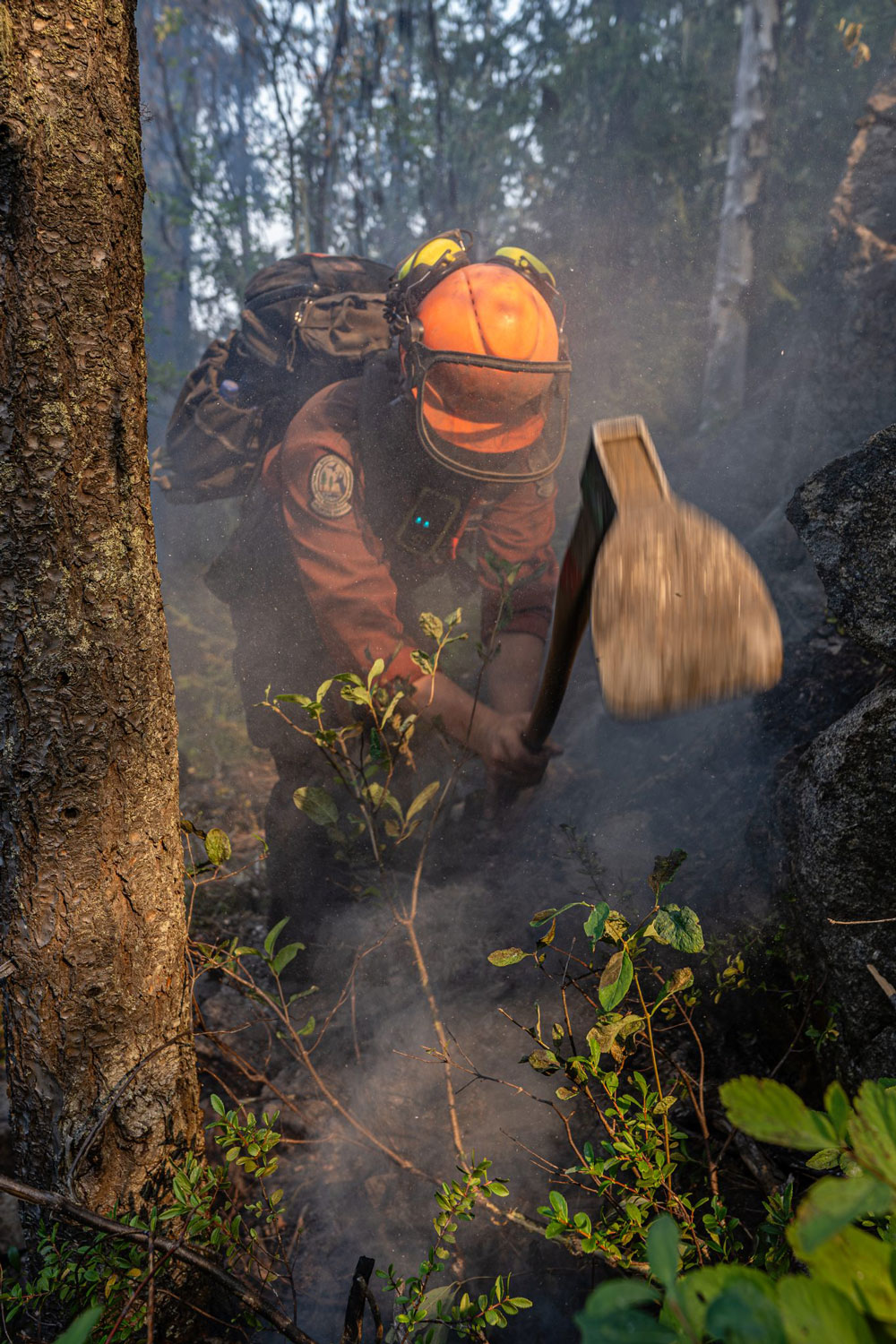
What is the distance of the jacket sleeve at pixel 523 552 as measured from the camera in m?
3.37

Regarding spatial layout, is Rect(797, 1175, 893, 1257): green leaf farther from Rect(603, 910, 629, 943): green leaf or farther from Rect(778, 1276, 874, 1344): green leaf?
Rect(603, 910, 629, 943): green leaf

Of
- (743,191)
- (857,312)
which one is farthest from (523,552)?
(743,191)

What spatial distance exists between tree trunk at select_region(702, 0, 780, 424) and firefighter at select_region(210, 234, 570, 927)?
10.00 feet

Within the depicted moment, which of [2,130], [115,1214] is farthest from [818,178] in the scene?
[115,1214]

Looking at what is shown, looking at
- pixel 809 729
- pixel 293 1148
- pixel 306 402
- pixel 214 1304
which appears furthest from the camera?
pixel 306 402

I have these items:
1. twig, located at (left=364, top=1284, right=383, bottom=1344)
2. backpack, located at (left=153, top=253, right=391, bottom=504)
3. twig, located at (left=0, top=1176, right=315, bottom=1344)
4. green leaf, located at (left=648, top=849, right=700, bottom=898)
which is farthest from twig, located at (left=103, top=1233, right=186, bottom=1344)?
backpack, located at (left=153, top=253, right=391, bottom=504)

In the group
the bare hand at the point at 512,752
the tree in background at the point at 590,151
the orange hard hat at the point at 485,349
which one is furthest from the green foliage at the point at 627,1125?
the tree in background at the point at 590,151

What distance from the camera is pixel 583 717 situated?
4.11 m

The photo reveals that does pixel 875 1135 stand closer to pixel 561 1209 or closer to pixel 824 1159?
pixel 824 1159

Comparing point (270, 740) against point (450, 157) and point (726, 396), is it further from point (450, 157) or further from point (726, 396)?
point (450, 157)

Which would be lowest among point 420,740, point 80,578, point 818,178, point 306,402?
point 420,740

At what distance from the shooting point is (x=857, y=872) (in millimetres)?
1587

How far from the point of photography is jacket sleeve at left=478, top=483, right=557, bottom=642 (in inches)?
133

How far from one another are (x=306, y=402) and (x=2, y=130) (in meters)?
2.27
